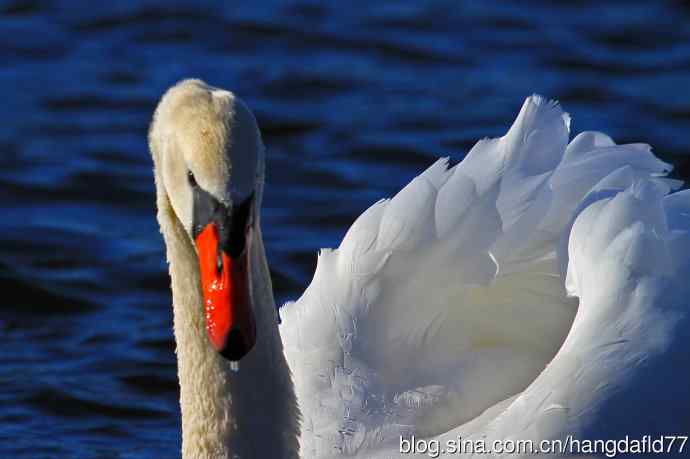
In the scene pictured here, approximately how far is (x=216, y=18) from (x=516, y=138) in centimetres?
698

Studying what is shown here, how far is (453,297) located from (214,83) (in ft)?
18.9

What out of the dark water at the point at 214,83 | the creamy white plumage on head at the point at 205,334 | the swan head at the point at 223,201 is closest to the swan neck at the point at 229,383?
the creamy white plumage on head at the point at 205,334

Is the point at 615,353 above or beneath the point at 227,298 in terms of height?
beneath

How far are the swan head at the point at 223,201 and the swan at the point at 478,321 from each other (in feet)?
1.24

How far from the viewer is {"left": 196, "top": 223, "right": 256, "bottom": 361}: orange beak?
4.23 m

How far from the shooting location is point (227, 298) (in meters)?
4.25

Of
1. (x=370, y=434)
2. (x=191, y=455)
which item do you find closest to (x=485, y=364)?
(x=370, y=434)

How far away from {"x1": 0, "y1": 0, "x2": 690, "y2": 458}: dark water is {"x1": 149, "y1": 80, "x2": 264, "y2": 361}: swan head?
2898 mm

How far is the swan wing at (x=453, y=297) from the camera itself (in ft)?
19.1

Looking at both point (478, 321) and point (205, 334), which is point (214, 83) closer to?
point (478, 321)

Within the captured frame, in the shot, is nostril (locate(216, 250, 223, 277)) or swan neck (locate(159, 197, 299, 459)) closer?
nostril (locate(216, 250, 223, 277))

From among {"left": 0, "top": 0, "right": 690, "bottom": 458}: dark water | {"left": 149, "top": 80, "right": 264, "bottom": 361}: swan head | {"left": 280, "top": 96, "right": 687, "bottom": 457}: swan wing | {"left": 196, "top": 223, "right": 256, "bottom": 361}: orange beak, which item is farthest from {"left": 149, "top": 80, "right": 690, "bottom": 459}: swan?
{"left": 0, "top": 0, "right": 690, "bottom": 458}: dark water

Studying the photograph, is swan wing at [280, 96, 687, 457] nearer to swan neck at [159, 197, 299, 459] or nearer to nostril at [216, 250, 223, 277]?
swan neck at [159, 197, 299, 459]

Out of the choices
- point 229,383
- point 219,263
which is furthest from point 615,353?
point 219,263
